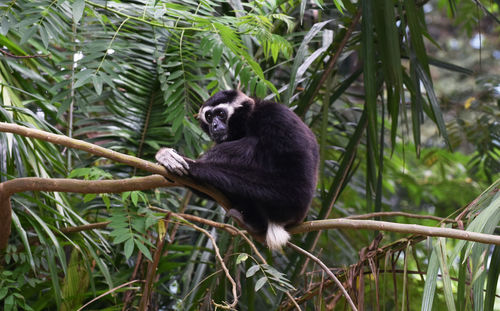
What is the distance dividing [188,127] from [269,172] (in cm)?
88

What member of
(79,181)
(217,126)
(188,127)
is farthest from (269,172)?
(79,181)

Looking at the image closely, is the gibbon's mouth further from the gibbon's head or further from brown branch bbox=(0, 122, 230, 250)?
brown branch bbox=(0, 122, 230, 250)

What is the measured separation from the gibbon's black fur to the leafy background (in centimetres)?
20

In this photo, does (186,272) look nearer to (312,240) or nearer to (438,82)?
(312,240)

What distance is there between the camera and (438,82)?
426 inches

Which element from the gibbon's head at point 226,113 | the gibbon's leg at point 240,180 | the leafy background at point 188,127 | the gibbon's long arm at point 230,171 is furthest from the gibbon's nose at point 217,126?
the gibbon's leg at point 240,180

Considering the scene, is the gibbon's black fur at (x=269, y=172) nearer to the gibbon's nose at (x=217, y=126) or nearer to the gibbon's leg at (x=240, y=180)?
the gibbon's leg at (x=240, y=180)

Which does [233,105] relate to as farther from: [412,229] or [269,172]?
[412,229]

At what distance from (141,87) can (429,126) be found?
7.02 metres

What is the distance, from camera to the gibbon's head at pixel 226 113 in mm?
3447

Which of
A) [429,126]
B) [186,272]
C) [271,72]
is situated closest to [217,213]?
[186,272]

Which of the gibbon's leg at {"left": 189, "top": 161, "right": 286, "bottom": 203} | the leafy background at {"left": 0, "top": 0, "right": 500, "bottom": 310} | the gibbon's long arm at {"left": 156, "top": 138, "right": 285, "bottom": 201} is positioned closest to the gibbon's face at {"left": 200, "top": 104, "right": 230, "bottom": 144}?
the leafy background at {"left": 0, "top": 0, "right": 500, "bottom": 310}

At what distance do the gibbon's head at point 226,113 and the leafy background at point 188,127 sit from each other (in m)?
0.14

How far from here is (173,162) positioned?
8.73 feet
